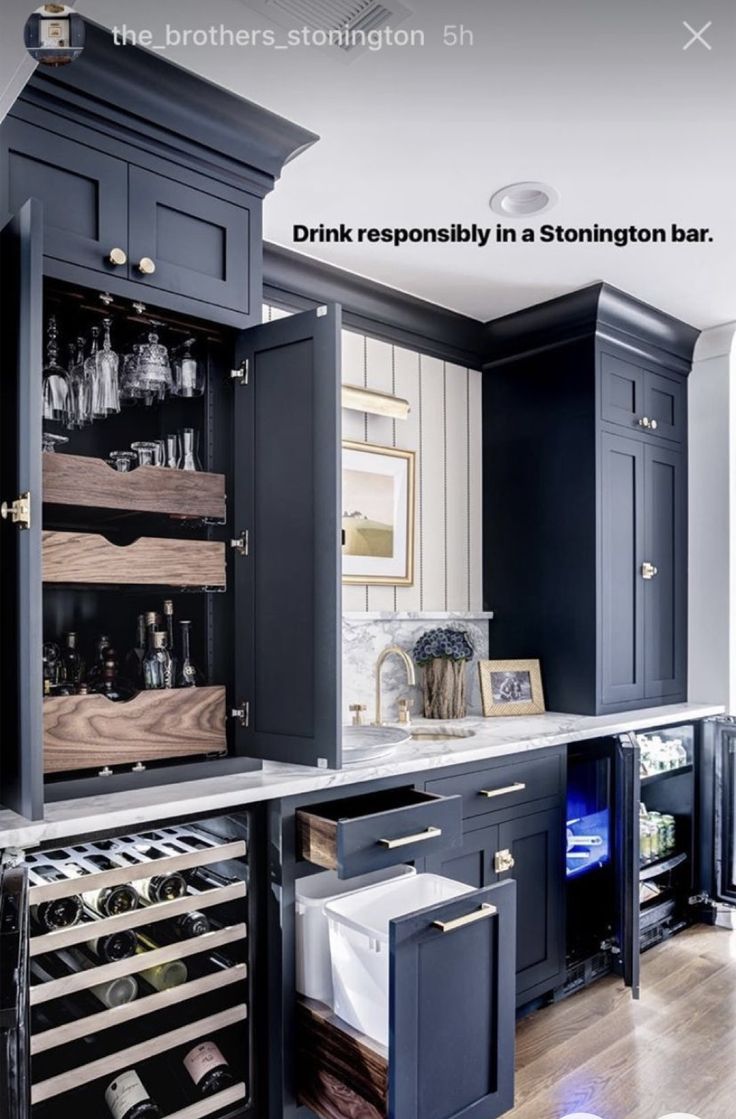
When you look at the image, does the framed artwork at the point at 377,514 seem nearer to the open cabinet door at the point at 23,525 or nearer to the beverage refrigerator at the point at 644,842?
the beverage refrigerator at the point at 644,842

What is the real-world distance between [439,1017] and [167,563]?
3.90 feet

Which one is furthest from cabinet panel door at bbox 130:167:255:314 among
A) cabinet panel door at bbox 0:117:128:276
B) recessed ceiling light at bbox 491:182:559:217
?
recessed ceiling light at bbox 491:182:559:217

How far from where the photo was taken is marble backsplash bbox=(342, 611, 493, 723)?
308 cm

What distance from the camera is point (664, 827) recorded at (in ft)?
11.4

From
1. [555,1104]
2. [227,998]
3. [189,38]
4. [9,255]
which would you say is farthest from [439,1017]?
[189,38]

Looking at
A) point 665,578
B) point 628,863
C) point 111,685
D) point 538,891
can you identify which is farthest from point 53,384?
point 665,578

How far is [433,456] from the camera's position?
11.4 feet

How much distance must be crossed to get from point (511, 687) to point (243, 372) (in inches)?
69.6

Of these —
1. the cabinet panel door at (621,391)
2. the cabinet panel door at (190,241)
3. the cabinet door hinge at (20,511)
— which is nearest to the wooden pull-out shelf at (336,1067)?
the cabinet door hinge at (20,511)

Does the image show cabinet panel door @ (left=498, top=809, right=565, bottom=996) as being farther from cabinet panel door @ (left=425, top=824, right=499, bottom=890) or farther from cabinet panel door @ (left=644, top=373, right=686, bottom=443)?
cabinet panel door @ (left=644, top=373, right=686, bottom=443)

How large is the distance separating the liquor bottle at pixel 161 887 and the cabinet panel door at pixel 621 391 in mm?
2362

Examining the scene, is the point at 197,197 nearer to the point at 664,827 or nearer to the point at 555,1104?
the point at 555,1104

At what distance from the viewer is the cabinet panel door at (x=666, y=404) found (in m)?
3.63

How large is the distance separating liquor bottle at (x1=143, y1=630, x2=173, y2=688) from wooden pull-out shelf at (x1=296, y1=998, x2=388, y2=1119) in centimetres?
83
